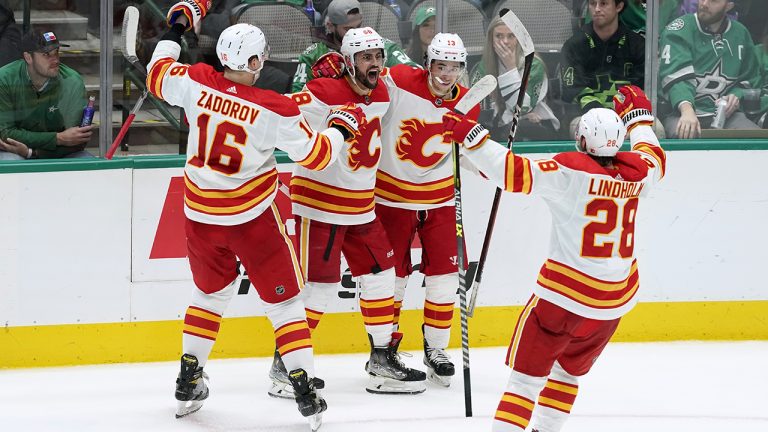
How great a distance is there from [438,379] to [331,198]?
34.6 inches

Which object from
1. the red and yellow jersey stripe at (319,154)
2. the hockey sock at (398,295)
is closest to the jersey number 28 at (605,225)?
the red and yellow jersey stripe at (319,154)

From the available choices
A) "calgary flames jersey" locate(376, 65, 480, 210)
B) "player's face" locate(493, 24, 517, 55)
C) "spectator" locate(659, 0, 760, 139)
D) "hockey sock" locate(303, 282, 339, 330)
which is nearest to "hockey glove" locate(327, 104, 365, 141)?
"calgary flames jersey" locate(376, 65, 480, 210)

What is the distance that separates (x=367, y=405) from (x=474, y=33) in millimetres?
1765

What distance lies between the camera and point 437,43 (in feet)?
15.4

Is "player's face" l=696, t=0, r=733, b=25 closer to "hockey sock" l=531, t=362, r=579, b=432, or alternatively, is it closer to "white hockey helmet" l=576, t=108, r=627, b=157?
"white hockey helmet" l=576, t=108, r=627, b=157

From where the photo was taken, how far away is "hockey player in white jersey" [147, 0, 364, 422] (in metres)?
4.16

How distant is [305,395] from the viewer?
426cm

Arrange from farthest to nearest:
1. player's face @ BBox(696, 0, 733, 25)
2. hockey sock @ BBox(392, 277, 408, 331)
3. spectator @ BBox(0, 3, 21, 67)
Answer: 1. player's face @ BBox(696, 0, 733, 25)
2. hockey sock @ BBox(392, 277, 408, 331)
3. spectator @ BBox(0, 3, 21, 67)

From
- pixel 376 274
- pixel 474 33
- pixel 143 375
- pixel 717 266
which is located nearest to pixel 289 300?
pixel 376 274

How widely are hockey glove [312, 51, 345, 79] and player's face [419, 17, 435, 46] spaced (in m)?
0.68

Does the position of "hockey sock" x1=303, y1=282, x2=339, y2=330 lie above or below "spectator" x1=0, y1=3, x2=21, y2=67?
below

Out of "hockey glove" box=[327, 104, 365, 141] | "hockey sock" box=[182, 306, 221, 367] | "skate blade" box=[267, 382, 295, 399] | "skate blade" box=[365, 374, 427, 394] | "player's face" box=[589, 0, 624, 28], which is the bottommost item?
"skate blade" box=[267, 382, 295, 399]

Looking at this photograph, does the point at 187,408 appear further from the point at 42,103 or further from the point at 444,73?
the point at 444,73

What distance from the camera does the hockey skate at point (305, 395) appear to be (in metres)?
4.23
